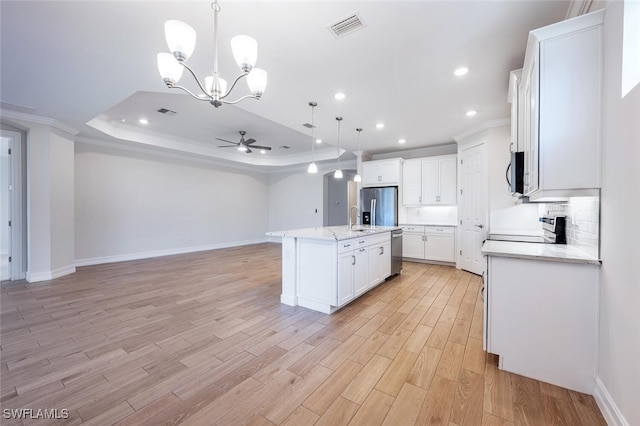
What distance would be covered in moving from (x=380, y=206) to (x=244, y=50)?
4.75m

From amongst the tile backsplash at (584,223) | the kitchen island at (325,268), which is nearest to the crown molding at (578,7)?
the tile backsplash at (584,223)

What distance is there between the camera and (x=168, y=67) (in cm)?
181

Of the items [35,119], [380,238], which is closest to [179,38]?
[380,238]

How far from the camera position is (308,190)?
343 inches

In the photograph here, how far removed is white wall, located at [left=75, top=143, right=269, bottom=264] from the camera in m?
5.45

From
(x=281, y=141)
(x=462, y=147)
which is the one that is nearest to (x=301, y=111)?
(x=281, y=141)

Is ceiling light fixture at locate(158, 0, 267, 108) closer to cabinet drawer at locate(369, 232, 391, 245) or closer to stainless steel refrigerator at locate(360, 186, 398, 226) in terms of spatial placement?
cabinet drawer at locate(369, 232, 391, 245)

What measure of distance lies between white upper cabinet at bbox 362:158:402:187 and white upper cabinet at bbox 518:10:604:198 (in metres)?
4.25

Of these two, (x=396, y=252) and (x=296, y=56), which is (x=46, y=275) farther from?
(x=396, y=252)

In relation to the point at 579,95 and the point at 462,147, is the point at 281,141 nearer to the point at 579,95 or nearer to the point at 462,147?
the point at 462,147

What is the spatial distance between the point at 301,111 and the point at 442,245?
160 inches

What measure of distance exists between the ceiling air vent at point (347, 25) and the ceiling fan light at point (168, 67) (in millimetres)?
1258

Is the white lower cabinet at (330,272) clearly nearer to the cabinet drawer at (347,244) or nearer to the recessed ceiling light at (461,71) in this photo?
the cabinet drawer at (347,244)

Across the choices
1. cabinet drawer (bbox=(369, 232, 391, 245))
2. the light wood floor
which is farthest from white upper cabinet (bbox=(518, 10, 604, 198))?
cabinet drawer (bbox=(369, 232, 391, 245))
